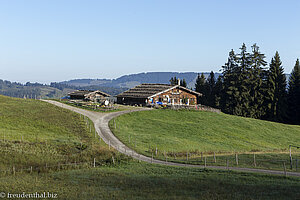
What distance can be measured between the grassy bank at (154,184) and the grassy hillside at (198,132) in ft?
48.6

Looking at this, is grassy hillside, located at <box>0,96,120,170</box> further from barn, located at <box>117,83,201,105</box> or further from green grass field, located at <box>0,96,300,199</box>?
barn, located at <box>117,83,201,105</box>

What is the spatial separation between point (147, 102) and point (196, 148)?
121 feet

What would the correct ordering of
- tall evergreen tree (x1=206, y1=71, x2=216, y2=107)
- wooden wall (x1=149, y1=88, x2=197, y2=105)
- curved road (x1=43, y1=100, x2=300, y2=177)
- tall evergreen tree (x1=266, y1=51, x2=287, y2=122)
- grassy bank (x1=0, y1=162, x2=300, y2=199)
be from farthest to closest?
tall evergreen tree (x1=206, y1=71, x2=216, y2=107)
tall evergreen tree (x1=266, y1=51, x2=287, y2=122)
wooden wall (x1=149, y1=88, x2=197, y2=105)
curved road (x1=43, y1=100, x2=300, y2=177)
grassy bank (x1=0, y1=162, x2=300, y2=199)

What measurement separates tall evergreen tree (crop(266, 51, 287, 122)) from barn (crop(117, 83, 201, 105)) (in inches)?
835

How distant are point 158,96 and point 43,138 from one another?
4390 centimetres

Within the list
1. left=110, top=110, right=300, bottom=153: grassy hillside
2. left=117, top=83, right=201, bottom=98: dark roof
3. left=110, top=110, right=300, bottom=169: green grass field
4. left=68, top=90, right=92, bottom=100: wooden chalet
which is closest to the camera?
left=110, top=110, right=300, bottom=169: green grass field

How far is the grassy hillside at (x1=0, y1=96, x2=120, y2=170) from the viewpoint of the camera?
37281mm

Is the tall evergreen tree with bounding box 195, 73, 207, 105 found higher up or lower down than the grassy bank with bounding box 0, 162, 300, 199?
higher up

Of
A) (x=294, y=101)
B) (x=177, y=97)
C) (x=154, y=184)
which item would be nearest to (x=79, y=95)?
(x=177, y=97)

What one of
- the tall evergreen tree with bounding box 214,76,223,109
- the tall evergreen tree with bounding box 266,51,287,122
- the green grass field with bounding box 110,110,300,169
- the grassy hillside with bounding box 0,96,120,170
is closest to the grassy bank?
the grassy hillside with bounding box 0,96,120,170

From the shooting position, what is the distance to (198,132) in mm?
64438

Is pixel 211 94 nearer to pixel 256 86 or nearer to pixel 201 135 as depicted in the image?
pixel 256 86

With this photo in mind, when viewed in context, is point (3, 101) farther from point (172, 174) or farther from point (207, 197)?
point (207, 197)

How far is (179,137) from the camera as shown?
59219 millimetres
